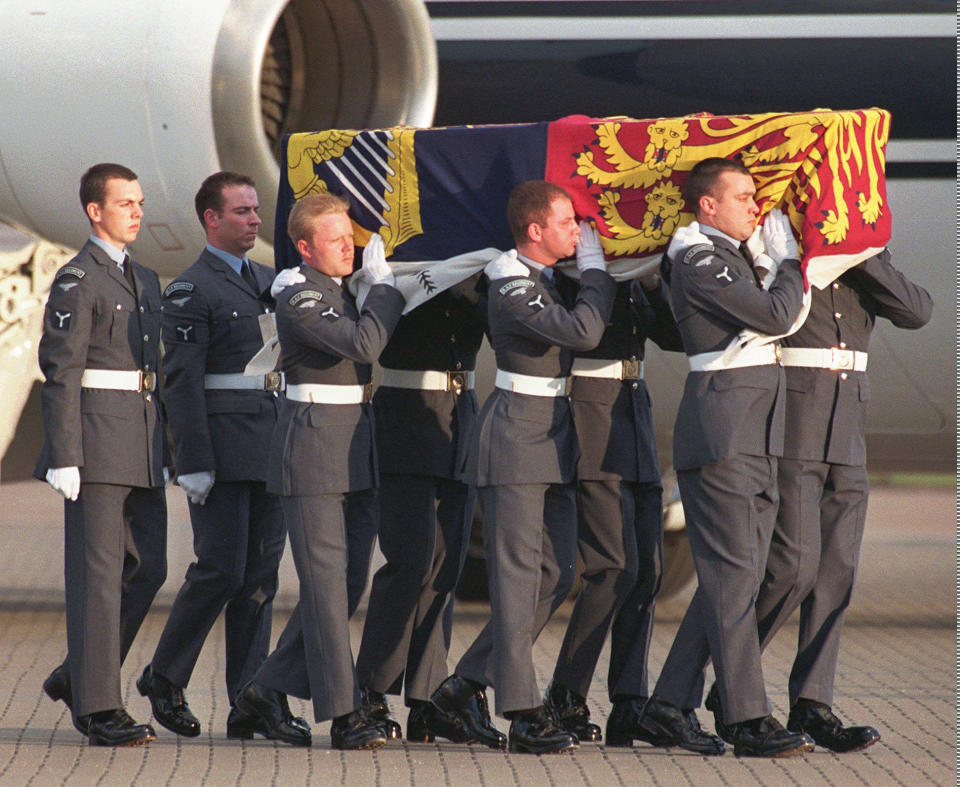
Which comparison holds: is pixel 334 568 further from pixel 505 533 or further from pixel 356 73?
pixel 356 73

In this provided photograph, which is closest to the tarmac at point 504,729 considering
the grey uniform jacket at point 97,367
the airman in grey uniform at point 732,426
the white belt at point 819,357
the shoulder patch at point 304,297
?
the airman in grey uniform at point 732,426

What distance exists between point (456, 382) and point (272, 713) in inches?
48.6

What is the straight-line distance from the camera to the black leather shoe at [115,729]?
519 centimetres

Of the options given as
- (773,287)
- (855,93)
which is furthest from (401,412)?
(855,93)

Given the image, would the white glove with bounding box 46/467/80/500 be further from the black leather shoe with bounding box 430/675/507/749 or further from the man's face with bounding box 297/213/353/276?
the black leather shoe with bounding box 430/675/507/749

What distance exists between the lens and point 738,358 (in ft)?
16.4

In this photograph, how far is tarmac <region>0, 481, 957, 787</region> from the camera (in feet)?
15.7

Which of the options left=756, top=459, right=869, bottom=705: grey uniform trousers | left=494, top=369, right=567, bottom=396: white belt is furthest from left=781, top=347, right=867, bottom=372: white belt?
left=494, top=369, right=567, bottom=396: white belt

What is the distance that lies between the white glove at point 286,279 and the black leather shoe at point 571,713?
60.7 inches

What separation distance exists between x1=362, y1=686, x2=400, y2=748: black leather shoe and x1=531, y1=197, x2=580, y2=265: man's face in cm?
156

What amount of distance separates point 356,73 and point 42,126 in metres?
1.36

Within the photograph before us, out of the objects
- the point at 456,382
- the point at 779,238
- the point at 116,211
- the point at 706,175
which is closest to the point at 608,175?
the point at 706,175

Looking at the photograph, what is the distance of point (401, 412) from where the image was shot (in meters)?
5.48

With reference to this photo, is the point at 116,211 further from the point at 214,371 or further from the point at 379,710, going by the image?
the point at 379,710
